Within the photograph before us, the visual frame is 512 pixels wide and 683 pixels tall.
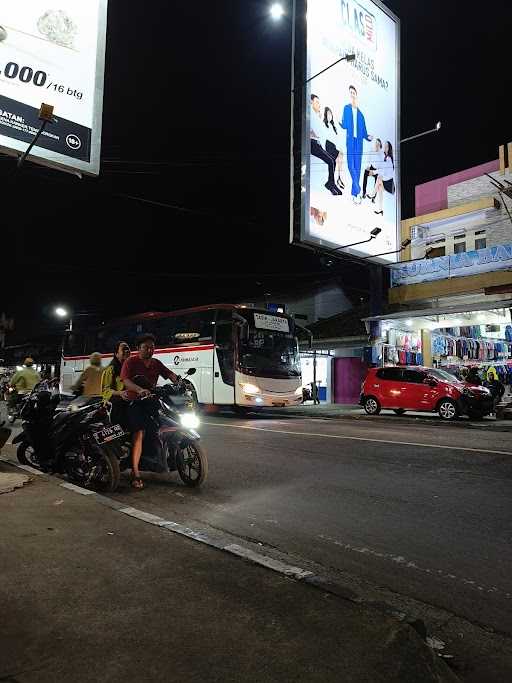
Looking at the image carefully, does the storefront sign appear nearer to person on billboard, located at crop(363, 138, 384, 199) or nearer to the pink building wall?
person on billboard, located at crop(363, 138, 384, 199)

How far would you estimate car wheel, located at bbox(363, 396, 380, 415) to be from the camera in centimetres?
1958

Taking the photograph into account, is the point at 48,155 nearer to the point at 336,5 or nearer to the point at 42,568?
the point at 42,568

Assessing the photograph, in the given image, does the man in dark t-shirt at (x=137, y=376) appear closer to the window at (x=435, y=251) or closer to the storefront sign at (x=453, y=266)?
the storefront sign at (x=453, y=266)

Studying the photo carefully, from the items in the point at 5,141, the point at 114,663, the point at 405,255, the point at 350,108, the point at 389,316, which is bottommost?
the point at 114,663

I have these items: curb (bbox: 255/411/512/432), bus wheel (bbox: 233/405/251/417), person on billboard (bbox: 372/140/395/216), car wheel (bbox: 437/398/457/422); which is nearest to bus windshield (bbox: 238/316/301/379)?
curb (bbox: 255/411/512/432)

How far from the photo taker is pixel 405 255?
85.6 feet

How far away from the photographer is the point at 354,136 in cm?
2216

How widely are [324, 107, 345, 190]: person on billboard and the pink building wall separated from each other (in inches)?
304

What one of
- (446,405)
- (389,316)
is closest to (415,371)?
(446,405)

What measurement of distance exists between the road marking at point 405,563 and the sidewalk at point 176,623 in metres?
1.10

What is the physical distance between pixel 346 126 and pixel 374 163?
218 cm

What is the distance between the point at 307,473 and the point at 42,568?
178 inches

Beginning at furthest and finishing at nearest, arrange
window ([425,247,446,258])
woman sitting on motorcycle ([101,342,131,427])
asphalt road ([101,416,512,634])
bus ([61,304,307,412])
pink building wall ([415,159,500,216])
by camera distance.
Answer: window ([425,247,446,258]) → pink building wall ([415,159,500,216]) → bus ([61,304,307,412]) → woman sitting on motorcycle ([101,342,131,427]) → asphalt road ([101,416,512,634])

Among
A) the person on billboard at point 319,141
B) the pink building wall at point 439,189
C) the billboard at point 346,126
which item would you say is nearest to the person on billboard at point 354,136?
the billboard at point 346,126
